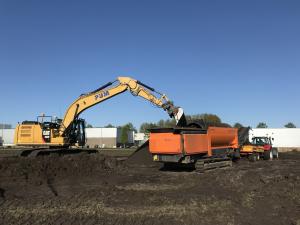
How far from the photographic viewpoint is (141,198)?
1224 cm

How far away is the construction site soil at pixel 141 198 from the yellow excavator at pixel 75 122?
3.09m

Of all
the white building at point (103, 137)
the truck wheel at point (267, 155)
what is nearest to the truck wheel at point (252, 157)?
the truck wheel at point (267, 155)

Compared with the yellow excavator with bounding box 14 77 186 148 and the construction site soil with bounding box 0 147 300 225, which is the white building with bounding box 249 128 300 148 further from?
the construction site soil with bounding box 0 147 300 225

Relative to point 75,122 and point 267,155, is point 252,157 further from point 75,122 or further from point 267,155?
point 75,122

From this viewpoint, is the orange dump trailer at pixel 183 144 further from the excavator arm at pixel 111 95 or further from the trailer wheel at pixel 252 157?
the trailer wheel at pixel 252 157

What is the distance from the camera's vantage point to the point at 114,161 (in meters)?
23.7

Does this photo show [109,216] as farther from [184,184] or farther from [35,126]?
[35,126]

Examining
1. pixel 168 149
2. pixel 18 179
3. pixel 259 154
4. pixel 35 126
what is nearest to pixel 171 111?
pixel 168 149

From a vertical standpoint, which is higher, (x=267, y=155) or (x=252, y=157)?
(x=267, y=155)

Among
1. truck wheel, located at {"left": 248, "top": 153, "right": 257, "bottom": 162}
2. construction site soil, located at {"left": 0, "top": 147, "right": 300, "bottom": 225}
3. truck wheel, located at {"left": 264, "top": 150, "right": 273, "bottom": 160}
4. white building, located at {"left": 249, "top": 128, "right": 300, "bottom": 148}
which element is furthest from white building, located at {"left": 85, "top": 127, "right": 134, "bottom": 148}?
construction site soil, located at {"left": 0, "top": 147, "right": 300, "bottom": 225}

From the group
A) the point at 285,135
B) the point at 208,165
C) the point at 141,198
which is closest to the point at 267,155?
the point at 208,165

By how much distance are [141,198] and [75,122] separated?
1325 centimetres

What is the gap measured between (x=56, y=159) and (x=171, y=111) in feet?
25.0

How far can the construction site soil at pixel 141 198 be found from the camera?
32.0 ft
